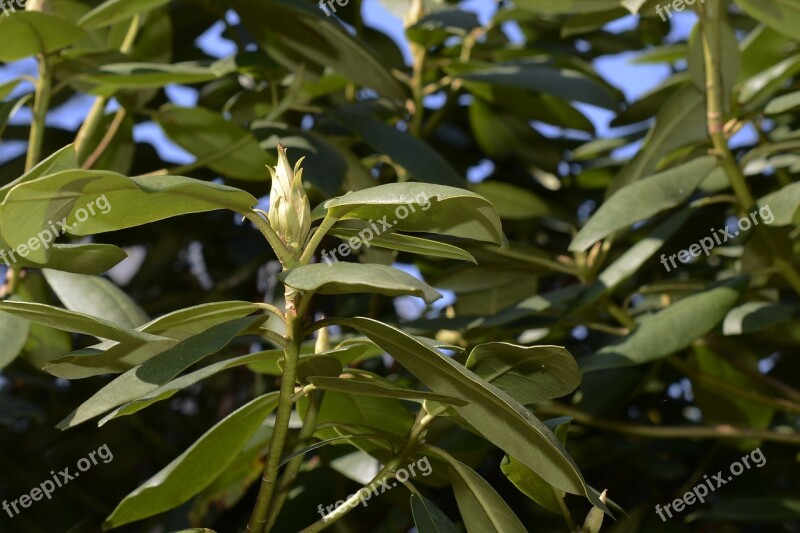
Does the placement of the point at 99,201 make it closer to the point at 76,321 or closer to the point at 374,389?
the point at 76,321

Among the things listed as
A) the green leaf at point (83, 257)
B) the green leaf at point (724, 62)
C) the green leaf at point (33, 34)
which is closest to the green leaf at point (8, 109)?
the green leaf at point (33, 34)

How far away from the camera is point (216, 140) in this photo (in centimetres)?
121

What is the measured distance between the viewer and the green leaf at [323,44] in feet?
3.82

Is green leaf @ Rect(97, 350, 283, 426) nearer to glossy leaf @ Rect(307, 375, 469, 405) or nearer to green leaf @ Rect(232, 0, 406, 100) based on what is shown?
glossy leaf @ Rect(307, 375, 469, 405)

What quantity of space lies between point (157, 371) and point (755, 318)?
752 millimetres

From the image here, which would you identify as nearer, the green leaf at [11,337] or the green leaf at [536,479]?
the green leaf at [536,479]

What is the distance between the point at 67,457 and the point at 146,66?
2.21 feet

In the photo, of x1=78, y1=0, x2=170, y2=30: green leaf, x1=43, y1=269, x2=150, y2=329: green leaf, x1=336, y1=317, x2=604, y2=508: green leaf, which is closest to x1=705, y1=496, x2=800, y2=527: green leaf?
x1=336, y1=317, x2=604, y2=508: green leaf

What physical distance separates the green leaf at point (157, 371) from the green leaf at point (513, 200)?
81 centimetres

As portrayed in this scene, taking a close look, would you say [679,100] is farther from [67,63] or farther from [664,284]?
[67,63]

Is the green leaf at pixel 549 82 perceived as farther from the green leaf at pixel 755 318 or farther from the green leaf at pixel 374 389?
the green leaf at pixel 374 389

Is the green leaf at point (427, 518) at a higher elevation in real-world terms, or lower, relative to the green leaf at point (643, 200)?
lower

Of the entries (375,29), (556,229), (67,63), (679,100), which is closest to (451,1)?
(375,29)

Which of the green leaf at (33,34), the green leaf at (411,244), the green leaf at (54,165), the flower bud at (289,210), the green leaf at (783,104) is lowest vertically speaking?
A: the green leaf at (783,104)
